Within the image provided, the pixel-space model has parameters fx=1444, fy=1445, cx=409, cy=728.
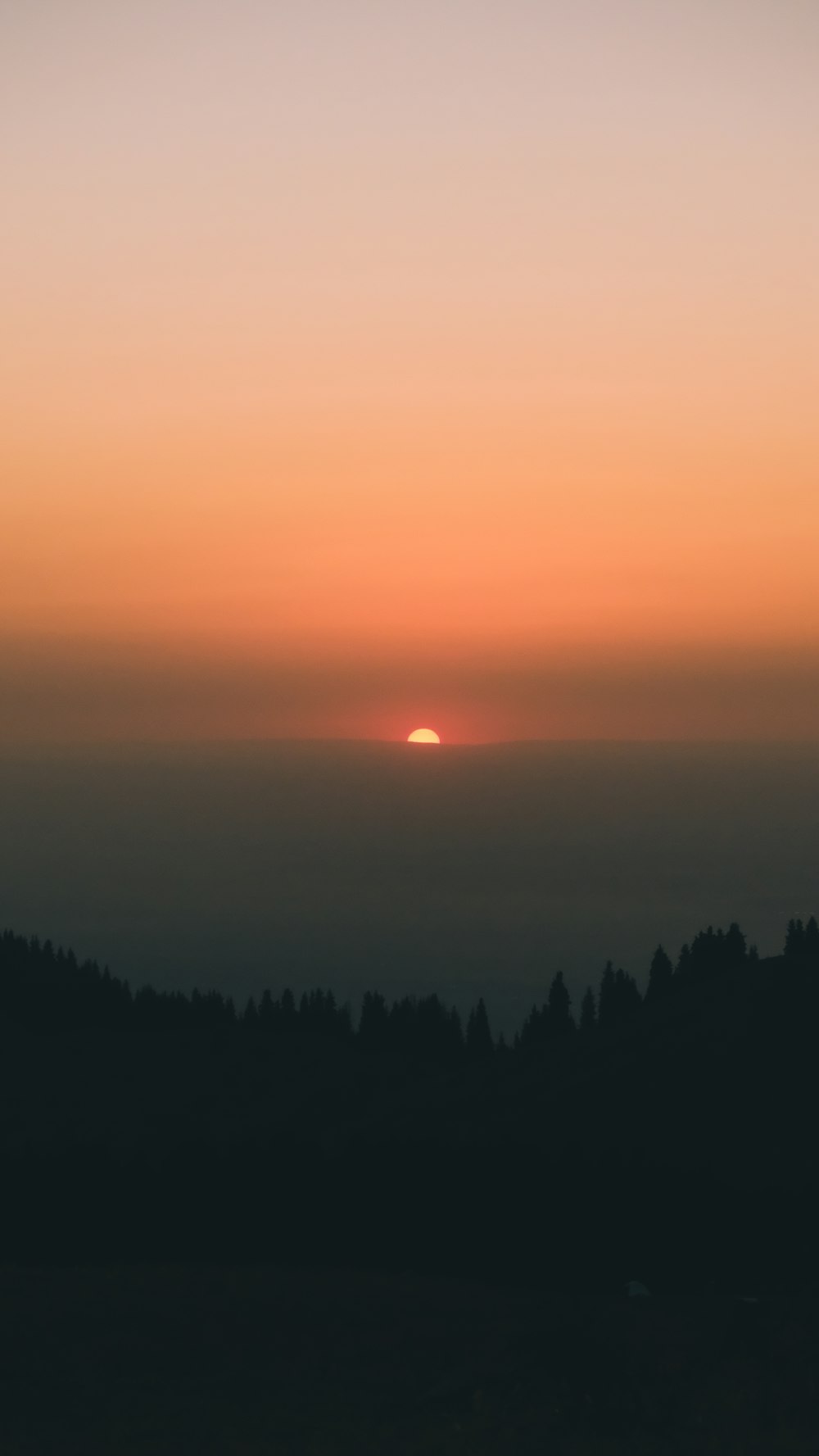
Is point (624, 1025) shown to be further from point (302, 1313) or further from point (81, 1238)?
point (302, 1313)

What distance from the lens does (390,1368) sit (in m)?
31.5

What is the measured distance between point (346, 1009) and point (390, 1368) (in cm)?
8711

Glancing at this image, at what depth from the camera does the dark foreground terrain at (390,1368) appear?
90.3 feet

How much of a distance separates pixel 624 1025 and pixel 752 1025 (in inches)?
373

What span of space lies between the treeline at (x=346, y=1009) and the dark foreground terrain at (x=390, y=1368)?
176 ft

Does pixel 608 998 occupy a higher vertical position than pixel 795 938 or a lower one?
lower

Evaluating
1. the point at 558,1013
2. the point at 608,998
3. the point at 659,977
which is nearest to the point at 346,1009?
the point at 608,998

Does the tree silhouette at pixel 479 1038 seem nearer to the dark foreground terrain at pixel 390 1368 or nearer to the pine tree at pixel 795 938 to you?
the pine tree at pixel 795 938

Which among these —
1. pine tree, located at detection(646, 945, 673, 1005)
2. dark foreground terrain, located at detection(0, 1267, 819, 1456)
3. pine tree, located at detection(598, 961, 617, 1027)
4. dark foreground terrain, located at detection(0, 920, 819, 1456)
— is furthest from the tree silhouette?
dark foreground terrain, located at detection(0, 1267, 819, 1456)

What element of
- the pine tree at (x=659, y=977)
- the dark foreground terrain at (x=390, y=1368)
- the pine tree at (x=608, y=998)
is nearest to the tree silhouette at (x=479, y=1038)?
the pine tree at (x=608, y=998)

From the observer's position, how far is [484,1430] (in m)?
27.6

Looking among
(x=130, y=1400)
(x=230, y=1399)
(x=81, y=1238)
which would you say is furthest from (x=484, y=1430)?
(x=81, y=1238)

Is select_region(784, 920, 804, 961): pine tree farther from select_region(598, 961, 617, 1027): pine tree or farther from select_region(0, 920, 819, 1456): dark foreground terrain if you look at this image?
select_region(598, 961, 617, 1027): pine tree

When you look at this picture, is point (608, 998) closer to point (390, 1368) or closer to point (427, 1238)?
point (427, 1238)
